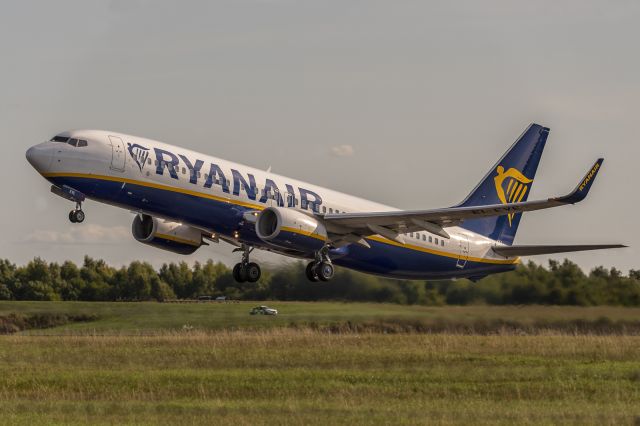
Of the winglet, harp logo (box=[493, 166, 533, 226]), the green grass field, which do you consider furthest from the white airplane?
the green grass field

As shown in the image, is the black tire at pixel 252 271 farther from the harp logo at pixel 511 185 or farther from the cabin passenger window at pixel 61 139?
the harp logo at pixel 511 185

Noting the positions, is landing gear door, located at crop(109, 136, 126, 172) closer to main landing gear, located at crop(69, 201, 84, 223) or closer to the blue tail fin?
main landing gear, located at crop(69, 201, 84, 223)

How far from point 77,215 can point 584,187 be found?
16715 mm

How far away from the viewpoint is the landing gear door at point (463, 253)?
49625 mm

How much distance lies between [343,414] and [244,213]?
14.4 metres

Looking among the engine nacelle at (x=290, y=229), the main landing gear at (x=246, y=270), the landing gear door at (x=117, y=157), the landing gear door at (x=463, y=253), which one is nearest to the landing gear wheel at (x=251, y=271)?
the main landing gear at (x=246, y=270)

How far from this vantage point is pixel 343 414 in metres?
29.3

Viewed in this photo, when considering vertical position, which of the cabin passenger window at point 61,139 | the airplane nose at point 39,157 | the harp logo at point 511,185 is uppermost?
the harp logo at point 511,185

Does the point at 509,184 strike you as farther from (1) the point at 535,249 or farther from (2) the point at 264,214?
(2) the point at 264,214

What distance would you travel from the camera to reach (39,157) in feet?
131

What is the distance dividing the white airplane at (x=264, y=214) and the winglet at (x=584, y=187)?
32mm

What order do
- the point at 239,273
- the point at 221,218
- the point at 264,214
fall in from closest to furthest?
the point at 221,218, the point at 264,214, the point at 239,273

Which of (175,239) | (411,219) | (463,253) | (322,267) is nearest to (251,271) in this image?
(175,239)

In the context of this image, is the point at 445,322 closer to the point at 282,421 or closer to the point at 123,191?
the point at 123,191
